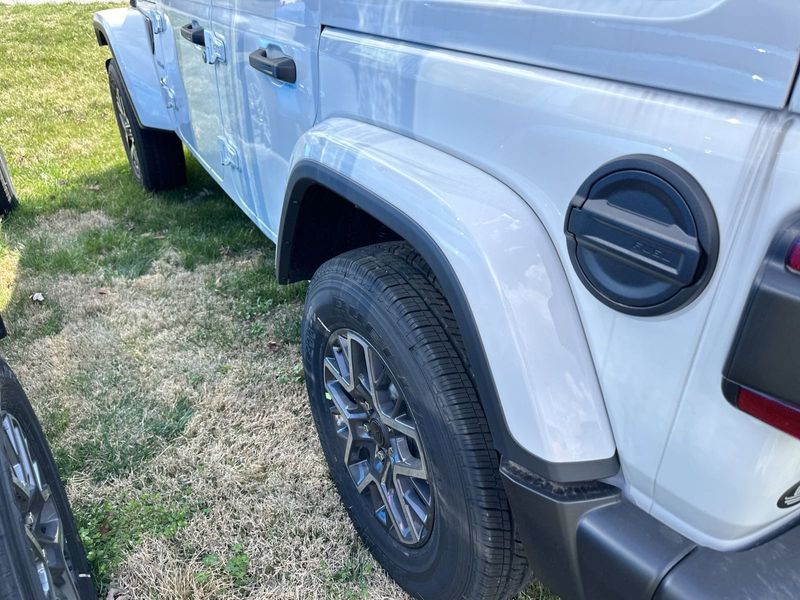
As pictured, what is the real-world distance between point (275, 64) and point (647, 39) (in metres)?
1.29

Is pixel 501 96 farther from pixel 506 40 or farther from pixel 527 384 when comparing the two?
pixel 527 384

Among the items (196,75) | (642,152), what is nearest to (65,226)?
(196,75)

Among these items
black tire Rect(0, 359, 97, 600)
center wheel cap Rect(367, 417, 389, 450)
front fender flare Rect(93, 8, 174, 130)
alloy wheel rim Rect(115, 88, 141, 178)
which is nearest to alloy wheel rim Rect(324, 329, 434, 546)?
center wheel cap Rect(367, 417, 389, 450)

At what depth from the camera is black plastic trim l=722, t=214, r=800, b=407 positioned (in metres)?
0.85

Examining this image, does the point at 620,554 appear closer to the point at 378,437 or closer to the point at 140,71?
the point at 378,437

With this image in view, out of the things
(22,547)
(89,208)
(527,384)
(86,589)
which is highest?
(527,384)

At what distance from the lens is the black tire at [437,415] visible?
1426 mm

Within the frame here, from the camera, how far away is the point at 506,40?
124 centimetres

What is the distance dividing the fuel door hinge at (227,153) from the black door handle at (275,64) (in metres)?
0.67

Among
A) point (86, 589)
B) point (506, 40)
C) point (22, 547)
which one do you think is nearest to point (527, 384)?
point (506, 40)

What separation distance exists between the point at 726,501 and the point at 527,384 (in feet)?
1.18

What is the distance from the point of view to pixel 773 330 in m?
0.87

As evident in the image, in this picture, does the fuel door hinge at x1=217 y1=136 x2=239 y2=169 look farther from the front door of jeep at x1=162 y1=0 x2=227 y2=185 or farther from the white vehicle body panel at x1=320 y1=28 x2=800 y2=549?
the white vehicle body panel at x1=320 y1=28 x2=800 y2=549

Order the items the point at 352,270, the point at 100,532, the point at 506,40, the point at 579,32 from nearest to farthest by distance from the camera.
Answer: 1. the point at 579,32
2. the point at 506,40
3. the point at 352,270
4. the point at 100,532
